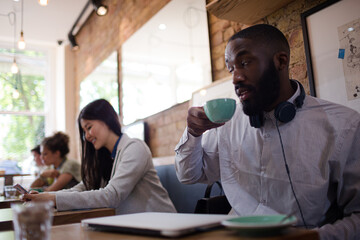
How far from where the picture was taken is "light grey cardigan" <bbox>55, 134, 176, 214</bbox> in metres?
1.78

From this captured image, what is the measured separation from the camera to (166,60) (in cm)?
328

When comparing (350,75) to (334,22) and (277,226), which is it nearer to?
(334,22)

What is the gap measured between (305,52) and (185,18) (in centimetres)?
142

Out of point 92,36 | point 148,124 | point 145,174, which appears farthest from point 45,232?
point 92,36

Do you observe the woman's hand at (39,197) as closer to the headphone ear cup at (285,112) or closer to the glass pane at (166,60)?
the headphone ear cup at (285,112)

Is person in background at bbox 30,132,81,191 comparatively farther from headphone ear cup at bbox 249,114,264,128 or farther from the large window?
the large window

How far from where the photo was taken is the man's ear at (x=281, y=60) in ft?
4.36

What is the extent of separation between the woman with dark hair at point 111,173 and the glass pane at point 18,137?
4.84 metres

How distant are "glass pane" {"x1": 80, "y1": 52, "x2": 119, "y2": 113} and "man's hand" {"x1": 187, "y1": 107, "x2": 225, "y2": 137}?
3.41 meters

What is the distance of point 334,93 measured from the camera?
1.68 meters

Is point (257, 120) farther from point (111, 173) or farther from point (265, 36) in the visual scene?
point (111, 173)

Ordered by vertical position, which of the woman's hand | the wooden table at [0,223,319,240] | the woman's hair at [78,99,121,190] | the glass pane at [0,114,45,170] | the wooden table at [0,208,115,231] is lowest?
the wooden table at [0,208,115,231]

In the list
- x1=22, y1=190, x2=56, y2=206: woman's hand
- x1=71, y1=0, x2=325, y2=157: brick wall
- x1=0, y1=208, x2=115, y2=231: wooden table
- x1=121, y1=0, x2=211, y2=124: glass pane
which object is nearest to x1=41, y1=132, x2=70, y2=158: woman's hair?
x1=121, y1=0, x2=211, y2=124: glass pane

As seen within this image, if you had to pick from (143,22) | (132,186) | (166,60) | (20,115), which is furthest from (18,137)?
(132,186)
